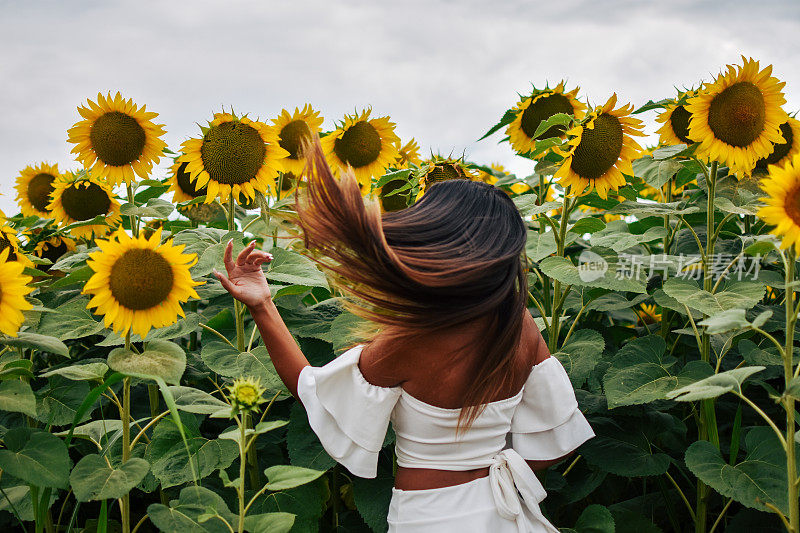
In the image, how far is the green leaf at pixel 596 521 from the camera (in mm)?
1768

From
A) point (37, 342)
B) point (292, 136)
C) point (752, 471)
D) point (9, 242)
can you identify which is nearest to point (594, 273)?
point (752, 471)

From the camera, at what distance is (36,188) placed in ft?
9.76

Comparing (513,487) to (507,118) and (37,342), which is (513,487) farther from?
(507,118)

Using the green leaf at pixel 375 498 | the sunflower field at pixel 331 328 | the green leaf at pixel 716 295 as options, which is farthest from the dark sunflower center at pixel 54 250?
the green leaf at pixel 716 295

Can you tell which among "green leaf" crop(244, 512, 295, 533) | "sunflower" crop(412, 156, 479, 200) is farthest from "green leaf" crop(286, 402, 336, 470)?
"sunflower" crop(412, 156, 479, 200)

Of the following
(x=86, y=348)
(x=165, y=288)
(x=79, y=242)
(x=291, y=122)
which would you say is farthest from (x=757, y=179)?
(x=79, y=242)

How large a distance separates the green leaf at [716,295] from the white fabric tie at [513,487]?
61cm

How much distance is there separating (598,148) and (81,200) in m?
1.68

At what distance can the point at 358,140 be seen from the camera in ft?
8.34

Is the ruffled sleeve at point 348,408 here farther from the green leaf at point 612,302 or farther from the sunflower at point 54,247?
the sunflower at point 54,247

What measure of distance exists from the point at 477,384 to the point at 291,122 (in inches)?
50.6

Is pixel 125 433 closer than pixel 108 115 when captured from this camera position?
Yes

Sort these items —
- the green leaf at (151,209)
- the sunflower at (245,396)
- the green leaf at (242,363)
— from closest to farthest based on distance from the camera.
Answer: the sunflower at (245,396) < the green leaf at (242,363) < the green leaf at (151,209)

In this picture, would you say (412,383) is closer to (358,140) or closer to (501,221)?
(501,221)
